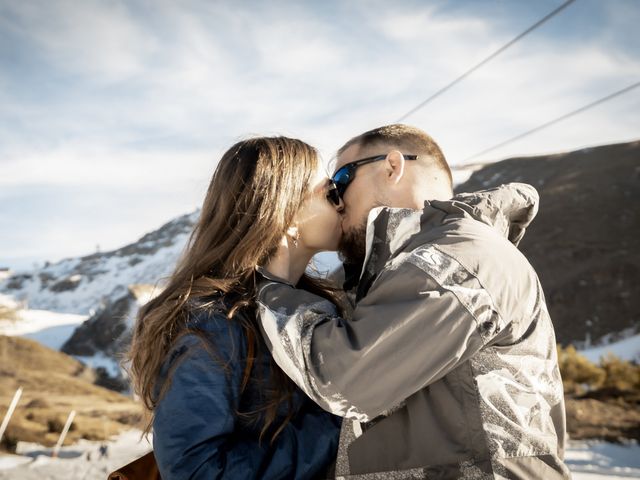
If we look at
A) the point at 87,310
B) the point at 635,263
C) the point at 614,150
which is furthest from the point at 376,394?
the point at 614,150

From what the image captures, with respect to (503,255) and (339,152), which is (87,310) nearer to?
(339,152)

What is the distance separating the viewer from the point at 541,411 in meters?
1.12

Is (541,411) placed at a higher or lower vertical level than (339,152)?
lower

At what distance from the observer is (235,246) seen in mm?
1444

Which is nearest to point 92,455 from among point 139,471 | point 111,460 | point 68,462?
point 111,460

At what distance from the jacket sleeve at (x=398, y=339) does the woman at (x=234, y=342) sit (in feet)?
0.78

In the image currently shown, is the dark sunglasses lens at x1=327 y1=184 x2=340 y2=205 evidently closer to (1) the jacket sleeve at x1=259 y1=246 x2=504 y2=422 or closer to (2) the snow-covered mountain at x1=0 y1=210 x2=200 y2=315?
(1) the jacket sleeve at x1=259 y1=246 x2=504 y2=422

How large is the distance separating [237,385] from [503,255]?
71cm

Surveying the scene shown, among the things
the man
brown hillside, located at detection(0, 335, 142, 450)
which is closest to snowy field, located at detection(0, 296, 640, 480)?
brown hillside, located at detection(0, 335, 142, 450)

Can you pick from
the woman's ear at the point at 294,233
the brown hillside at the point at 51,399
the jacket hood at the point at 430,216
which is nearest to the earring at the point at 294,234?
the woman's ear at the point at 294,233

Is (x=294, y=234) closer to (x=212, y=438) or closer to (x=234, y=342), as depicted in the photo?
(x=234, y=342)

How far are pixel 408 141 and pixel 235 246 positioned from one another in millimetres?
801

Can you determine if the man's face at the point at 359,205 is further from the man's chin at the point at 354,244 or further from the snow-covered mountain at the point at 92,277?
the snow-covered mountain at the point at 92,277

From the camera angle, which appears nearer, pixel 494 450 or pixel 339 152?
pixel 494 450
